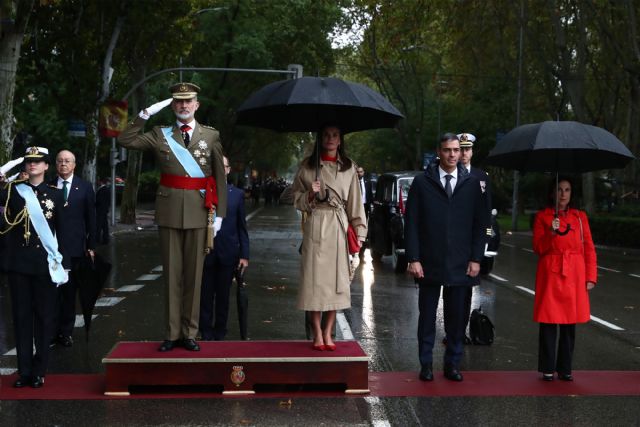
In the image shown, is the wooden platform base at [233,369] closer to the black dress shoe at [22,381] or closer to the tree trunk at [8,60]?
the black dress shoe at [22,381]

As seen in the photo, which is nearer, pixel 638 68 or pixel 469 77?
pixel 638 68

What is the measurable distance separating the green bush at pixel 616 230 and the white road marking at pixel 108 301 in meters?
19.0

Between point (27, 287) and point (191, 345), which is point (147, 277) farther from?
point (191, 345)

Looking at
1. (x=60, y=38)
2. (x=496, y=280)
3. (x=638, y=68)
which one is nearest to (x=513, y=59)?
(x=638, y=68)

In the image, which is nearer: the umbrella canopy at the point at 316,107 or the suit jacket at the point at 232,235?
the umbrella canopy at the point at 316,107

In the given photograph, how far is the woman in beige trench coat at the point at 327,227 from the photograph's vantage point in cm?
775

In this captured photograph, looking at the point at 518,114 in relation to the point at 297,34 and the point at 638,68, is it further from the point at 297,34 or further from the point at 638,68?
the point at 638,68

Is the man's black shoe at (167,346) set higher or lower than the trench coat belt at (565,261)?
lower

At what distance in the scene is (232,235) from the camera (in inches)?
366

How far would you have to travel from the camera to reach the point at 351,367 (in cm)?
742

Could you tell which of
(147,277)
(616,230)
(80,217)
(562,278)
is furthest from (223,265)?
(616,230)

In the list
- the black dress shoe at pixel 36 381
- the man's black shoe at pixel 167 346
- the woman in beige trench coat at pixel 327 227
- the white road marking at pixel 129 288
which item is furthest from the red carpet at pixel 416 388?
the white road marking at pixel 129 288

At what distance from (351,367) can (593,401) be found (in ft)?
6.01

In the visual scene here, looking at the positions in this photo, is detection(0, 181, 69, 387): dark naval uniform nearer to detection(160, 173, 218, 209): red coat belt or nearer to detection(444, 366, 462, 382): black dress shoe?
detection(160, 173, 218, 209): red coat belt
